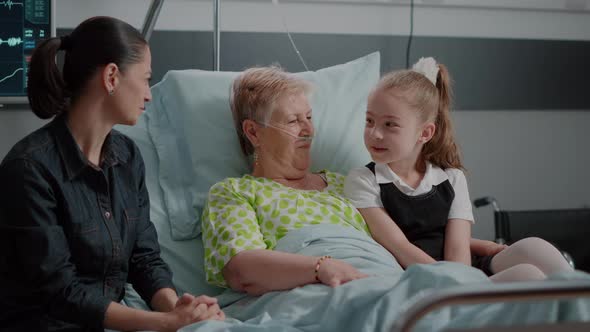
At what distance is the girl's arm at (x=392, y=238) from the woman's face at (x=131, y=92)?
69 centimetres

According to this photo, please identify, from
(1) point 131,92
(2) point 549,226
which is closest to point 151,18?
(1) point 131,92

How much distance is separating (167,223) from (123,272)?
1.22 ft

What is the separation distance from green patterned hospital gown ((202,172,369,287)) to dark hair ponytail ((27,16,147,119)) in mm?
480

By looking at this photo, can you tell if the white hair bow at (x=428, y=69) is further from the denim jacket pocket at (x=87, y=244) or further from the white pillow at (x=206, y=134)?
the denim jacket pocket at (x=87, y=244)

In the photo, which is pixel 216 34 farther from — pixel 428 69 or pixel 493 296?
pixel 493 296

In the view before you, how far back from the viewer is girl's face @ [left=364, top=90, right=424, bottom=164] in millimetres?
2367

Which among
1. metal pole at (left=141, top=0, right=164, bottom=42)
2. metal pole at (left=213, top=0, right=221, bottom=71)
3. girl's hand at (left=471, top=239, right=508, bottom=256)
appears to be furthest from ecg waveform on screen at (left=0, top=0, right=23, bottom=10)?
girl's hand at (left=471, top=239, right=508, bottom=256)

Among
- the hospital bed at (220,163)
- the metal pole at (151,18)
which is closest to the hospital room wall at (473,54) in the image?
the metal pole at (151,18)

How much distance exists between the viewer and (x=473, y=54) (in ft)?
12.4

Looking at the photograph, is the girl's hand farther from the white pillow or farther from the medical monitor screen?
the medical monitor screen

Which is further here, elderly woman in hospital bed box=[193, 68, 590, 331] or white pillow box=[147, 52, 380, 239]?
white pillow box=[147, 52, 380, 239]

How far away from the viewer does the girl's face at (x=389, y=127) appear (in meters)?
2.37

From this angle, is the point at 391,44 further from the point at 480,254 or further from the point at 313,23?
the point at 480,254

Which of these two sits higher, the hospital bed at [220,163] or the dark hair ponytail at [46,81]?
the dark hair ponytail at [46,81]
